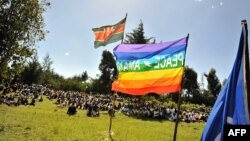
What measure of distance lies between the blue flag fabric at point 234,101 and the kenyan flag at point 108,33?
45.5 feet

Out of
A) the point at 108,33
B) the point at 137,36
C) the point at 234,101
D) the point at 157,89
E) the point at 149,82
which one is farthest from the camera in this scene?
the point at 137,36

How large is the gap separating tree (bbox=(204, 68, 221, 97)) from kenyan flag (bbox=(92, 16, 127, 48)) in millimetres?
63586

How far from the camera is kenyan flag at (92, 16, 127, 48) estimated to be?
19516 millimetres

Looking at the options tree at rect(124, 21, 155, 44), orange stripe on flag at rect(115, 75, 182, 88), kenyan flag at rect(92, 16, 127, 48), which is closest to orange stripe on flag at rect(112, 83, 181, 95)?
orange stripe on flag at rect(115, 75, 182, 88)

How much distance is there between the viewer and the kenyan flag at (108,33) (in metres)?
19.5

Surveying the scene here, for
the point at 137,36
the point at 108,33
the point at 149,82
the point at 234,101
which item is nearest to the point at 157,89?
the point at 149,82

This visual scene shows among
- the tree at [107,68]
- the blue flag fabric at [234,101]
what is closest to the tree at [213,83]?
the tree at [107,68]

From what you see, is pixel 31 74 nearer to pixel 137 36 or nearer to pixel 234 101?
pixel 137 36

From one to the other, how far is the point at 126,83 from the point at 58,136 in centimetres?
565

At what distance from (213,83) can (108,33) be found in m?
64.8

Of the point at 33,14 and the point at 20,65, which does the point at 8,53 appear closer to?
the point at 20,65

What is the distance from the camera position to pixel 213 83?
80750 millimetres

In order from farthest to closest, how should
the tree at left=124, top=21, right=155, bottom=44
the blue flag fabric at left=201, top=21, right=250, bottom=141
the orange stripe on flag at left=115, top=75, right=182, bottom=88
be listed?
the tree at left=124, top=21, right=155, bottom=44 < the orange stripe on flag at left=115, top=75, right=182, bottom=88 < the blue flag fabric at left=201, top=21, right=250, bottom=141

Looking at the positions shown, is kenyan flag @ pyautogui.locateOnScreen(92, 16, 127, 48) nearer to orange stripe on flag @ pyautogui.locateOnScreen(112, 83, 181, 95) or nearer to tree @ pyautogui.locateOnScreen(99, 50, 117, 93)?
orange stripe on flag @ pyautogui.locateOnScreen(112, 83, 181, 95)
